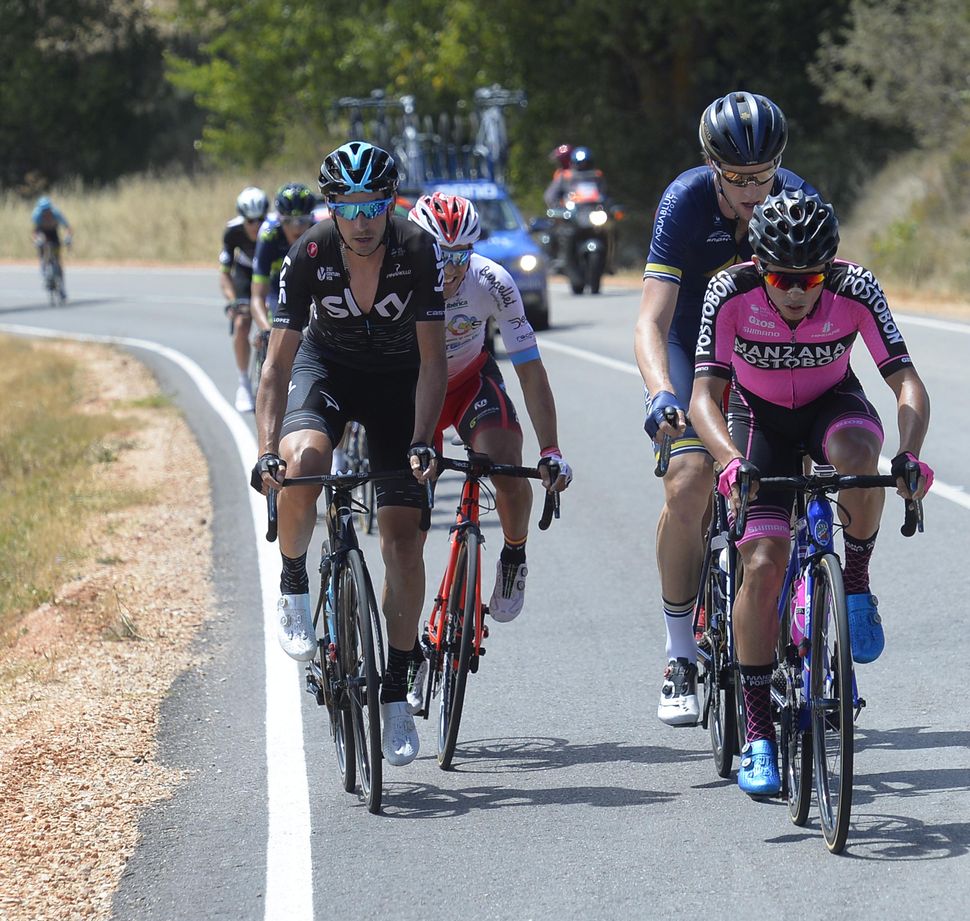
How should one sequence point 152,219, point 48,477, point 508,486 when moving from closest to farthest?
point 508,486 → point 48,477 → point 152,219

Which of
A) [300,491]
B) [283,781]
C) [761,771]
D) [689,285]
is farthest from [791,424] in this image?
[283,781]

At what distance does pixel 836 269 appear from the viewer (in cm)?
540

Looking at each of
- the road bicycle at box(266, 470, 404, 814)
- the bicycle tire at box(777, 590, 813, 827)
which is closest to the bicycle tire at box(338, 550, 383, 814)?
the road bicycle at box(266, 470, 404, 814)

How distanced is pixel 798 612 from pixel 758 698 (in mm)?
351

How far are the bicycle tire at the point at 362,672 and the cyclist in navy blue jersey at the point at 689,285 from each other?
1053 mm

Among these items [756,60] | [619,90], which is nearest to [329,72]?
[619,90]

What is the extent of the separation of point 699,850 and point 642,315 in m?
1.89

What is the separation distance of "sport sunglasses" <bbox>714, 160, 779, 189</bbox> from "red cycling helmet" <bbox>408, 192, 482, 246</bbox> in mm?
1356

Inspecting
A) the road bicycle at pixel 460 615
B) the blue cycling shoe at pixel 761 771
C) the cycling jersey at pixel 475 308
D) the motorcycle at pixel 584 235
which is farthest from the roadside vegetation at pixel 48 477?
the motorcycle at pixel 584 235

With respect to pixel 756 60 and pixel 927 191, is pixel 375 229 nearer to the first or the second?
pixel 927 191

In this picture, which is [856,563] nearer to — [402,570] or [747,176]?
[747,176]

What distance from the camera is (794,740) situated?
17.2 feet

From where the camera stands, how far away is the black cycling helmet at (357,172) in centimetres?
575

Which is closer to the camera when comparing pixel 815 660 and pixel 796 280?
pixel 815 660
